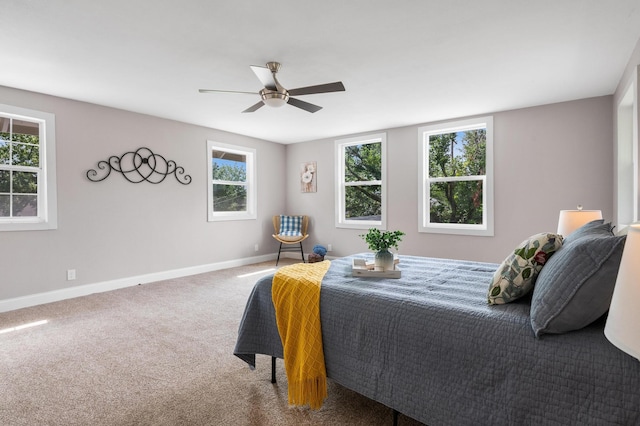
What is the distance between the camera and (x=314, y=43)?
262cm

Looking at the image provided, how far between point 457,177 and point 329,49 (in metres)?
2.98

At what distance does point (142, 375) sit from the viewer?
2199mm

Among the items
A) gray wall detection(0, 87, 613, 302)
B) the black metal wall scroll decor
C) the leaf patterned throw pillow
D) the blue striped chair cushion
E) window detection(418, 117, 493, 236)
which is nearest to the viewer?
the leaf patterned throw pillow

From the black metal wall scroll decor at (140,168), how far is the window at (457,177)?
146 inches

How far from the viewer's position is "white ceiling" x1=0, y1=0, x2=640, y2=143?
2176 mm

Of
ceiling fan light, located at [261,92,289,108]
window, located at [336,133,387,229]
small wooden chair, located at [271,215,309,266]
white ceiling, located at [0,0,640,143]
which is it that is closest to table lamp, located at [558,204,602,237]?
white ceiling, located at [0,0,640,143]

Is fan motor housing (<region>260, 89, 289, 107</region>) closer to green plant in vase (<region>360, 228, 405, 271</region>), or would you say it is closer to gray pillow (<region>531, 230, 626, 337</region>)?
green plant in vase (<region>360, 228, 405, 271</region>)

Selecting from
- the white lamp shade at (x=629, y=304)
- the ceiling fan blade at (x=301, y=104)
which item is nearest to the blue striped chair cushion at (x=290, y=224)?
the ceiling fan blade at (x=301, y=104)

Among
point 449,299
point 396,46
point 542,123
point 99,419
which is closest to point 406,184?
point 542,123

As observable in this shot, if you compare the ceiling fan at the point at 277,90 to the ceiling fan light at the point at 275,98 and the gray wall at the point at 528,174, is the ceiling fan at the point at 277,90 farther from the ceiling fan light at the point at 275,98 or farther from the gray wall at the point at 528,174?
the gray wall at the point at 528,174

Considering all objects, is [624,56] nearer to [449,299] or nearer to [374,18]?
[374,18]

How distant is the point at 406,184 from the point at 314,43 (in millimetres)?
3110

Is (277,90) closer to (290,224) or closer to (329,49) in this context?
(329,49)

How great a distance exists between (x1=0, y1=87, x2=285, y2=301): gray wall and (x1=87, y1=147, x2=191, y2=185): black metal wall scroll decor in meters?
0.07
